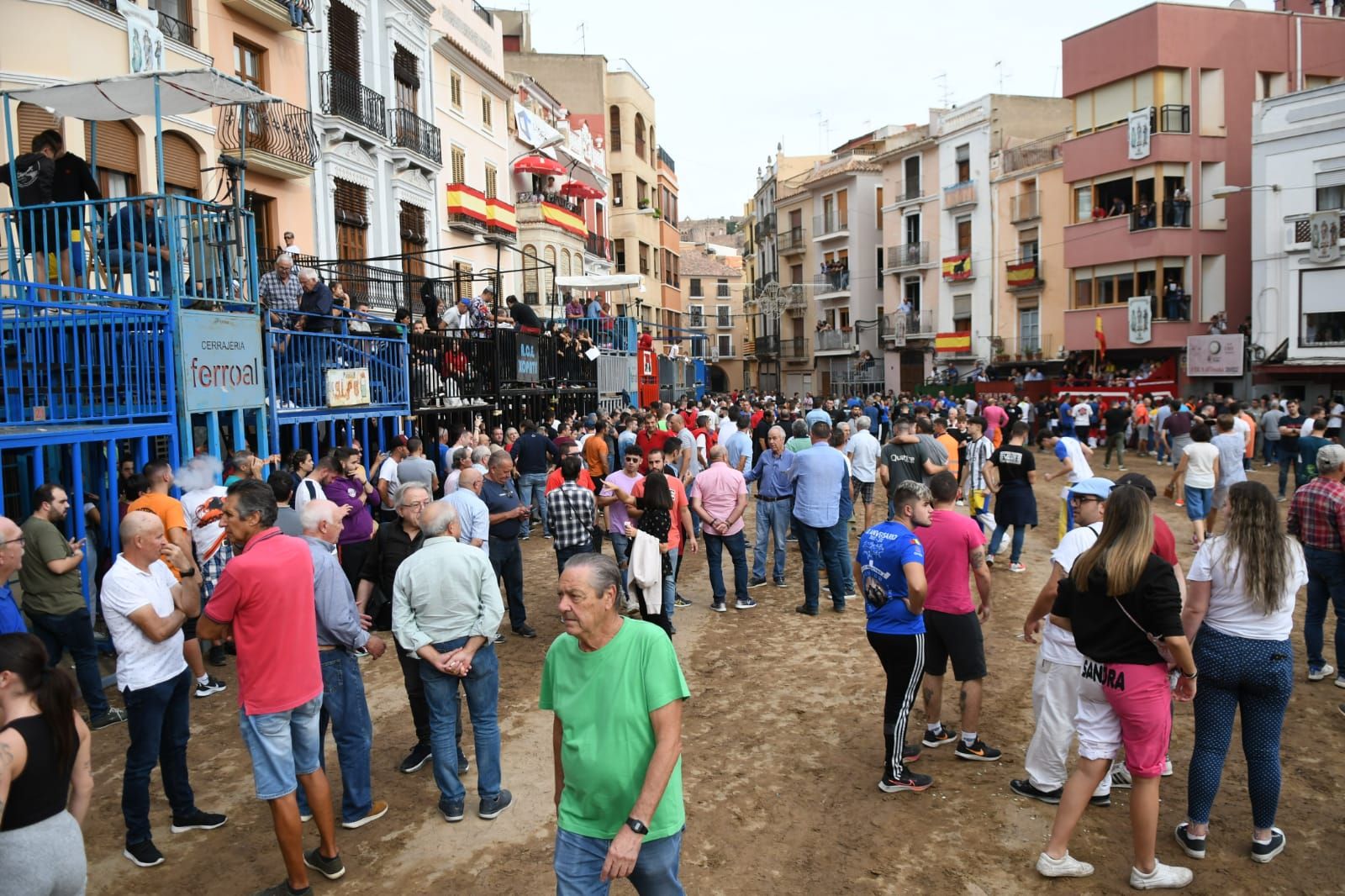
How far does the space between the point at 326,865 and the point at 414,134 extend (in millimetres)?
20476

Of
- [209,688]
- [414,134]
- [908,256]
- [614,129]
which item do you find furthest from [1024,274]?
[209,688]

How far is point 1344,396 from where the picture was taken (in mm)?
23766

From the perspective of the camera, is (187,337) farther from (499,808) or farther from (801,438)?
(801,438)

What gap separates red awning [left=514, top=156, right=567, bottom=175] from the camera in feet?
94.0

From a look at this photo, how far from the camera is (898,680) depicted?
5.23 m

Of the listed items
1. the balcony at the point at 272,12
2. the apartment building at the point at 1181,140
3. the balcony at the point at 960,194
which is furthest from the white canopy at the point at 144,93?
the balcony at the point at 960,194

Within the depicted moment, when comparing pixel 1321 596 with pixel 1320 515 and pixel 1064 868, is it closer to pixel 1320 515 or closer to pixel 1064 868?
pixel 1320 515

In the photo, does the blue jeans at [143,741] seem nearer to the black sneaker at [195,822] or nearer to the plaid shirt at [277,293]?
the black sneaker at [195,822]

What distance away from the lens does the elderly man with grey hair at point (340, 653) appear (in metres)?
4.69

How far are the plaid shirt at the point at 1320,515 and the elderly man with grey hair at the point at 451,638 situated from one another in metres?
5.30

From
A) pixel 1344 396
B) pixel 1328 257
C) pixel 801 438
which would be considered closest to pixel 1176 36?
pixel 1328 257

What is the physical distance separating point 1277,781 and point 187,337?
→ 9057mm

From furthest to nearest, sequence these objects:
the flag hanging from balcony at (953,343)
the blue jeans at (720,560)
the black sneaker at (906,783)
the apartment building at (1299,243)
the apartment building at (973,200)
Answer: the flag hanging from balcony at (953,343) → the apartment building at (973,200) → the apartment building at (1299,243) → the blue jeans at (720,560) → the black sneaker at (906,783)

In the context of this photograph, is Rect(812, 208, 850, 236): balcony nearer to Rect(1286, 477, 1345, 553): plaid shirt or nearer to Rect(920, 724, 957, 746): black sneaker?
Rect(1286, 477, 1345, 553): plaid shirt
